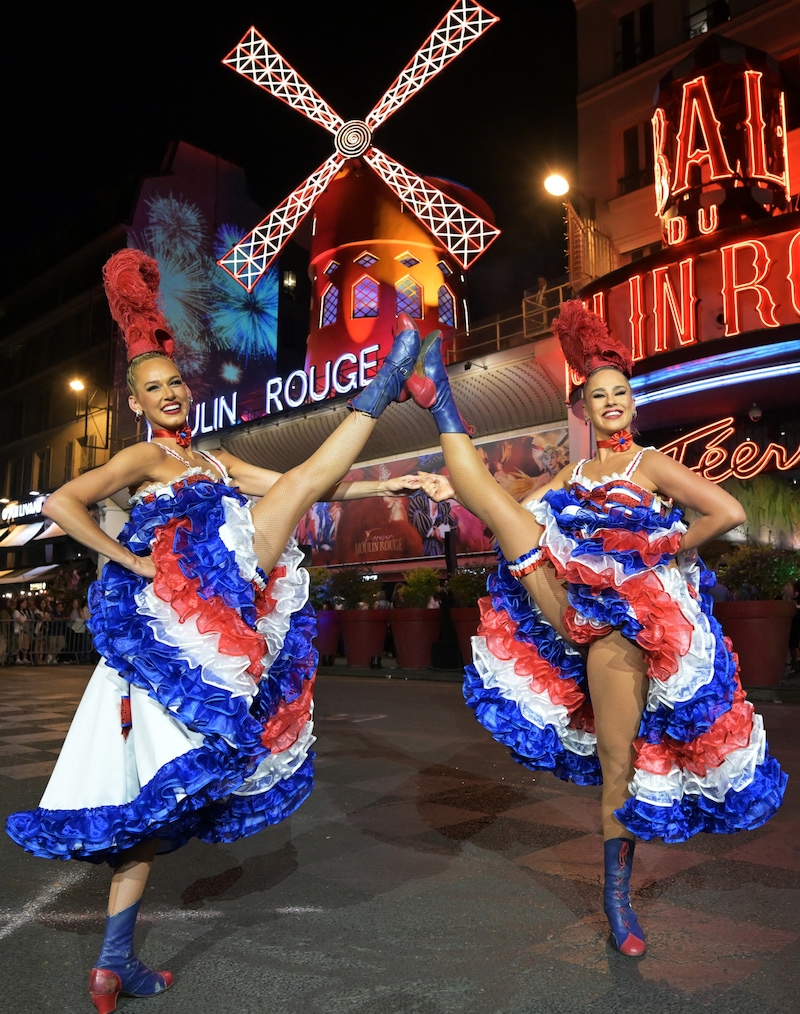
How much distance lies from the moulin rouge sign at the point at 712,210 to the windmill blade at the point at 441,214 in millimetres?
6732

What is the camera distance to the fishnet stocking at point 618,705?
288 cm

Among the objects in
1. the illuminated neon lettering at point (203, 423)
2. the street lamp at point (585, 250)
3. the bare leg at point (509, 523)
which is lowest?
the bare leg at point (509, 523)

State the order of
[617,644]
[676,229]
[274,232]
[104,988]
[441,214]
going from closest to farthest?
[104,988] < [617,644] < [676,229] < [441,214] < [274,232]

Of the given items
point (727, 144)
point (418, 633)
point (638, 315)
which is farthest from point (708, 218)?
point (418, 633)

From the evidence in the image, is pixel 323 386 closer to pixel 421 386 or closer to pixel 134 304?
pixel 421 386

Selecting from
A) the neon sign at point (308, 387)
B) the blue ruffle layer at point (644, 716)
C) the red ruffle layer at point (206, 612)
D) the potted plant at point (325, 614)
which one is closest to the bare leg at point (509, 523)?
the blue ruffle layer at point (644, 716)

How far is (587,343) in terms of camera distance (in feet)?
10.8

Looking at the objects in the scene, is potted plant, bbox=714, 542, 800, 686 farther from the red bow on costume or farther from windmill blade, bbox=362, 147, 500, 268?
windmill blade, bbox=362, 147, 500, 268

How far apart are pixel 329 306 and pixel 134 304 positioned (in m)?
21.5

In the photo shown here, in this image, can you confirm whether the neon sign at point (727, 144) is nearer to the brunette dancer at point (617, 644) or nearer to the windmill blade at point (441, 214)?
the windmill blade at point (441, 214)

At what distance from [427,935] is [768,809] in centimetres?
119

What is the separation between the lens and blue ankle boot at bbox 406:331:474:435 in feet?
10.8

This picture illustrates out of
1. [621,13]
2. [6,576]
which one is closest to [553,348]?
[621,13]

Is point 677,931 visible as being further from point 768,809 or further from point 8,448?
point 8,448
